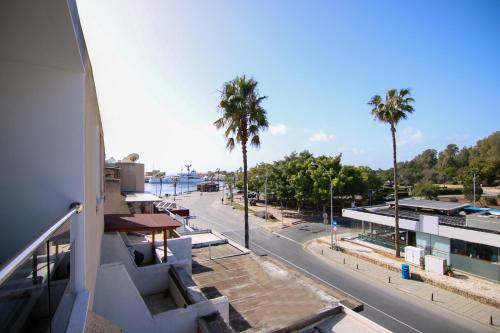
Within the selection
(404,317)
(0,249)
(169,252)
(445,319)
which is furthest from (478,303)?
(0,249)

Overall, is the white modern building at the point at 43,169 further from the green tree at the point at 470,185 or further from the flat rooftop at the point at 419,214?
the green tree at the point at 470,185

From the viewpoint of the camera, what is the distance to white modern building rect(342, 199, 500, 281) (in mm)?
18562

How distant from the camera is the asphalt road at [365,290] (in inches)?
548

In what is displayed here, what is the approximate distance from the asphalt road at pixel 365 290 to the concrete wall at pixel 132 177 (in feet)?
40.0

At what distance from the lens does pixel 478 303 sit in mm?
16031

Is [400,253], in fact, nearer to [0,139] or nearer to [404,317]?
[404,317]

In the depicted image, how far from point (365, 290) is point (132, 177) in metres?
18.5

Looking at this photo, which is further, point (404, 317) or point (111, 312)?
point (404, 317)

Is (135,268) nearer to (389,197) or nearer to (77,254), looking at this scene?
(77,254)

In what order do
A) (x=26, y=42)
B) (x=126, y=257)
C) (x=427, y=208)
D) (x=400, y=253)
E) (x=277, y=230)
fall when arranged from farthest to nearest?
(x=277, y=230) → (x=427, y=208) → (x=400, y=253) → (x=126, y=257) → (x=26, y=42)

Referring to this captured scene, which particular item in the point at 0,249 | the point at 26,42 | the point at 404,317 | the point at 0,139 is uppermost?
the point at 26,42

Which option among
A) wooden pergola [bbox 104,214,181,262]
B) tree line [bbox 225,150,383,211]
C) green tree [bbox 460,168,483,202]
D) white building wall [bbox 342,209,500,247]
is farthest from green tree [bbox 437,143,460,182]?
wooden pergola [bbox 104,214,181,262]

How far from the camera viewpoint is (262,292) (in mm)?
10141

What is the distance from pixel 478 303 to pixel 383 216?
10.1m
